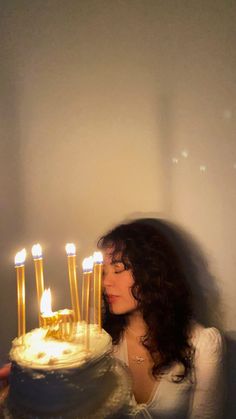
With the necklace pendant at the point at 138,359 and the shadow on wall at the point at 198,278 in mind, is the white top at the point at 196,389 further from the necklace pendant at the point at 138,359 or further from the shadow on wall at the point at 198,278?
the shadow on wall at the point at 198,278

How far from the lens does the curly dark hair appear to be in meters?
1.45

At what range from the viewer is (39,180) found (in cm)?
182

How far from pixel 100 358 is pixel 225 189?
3.14ft

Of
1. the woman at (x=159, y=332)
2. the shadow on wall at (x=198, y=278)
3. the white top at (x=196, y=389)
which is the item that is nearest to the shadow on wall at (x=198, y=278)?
the shadow on wall at (x=198, y=278)

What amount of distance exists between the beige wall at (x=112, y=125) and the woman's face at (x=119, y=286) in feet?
1.18

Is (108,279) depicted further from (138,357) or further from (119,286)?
(138,357)

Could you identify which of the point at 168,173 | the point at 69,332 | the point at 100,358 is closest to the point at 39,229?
the point at 168,173

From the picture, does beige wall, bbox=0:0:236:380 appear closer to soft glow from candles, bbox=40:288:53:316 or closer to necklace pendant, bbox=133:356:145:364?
necklace pendant, bbox=133:356:145:364

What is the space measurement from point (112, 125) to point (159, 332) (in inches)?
36.4

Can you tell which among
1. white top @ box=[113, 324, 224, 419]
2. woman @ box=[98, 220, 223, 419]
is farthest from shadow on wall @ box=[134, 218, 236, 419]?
white top @ box=[113, 324, 224, 419]

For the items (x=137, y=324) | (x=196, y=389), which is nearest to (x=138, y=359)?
(x=137, y=324)

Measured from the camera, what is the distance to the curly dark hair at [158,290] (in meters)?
1.45

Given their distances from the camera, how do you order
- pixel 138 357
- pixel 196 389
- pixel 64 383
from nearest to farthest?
pixel 64 383 → pixel 196 389 → pixel 138 357

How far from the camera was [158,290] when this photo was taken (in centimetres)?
147
